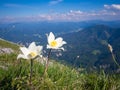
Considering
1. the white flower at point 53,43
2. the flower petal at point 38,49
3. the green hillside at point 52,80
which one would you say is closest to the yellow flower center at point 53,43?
the white flower at point 53,43

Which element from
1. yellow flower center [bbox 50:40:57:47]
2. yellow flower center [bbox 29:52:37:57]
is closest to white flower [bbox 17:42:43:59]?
yellow flower center [bbox 29:52:37:57]

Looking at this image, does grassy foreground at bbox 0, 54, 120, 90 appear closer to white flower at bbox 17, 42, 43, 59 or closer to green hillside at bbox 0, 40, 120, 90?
green hillside at bbox 0, 40, 120, 90

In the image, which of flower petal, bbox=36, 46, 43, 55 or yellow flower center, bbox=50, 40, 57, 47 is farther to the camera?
yellow flower center, bbox=50, 40, 57, 47

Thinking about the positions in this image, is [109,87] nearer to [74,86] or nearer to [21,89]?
[74,86]

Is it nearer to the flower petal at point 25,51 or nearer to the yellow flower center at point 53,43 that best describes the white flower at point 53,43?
the yellow flower center at point 53,43

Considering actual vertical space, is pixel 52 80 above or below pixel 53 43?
below

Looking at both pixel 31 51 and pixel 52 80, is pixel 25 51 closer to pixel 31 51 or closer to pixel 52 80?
pixel 31 51

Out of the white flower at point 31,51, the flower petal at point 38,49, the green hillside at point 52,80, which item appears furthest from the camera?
the green hillside at point 52,80

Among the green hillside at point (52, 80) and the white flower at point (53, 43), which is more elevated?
the white flower at point (53, 43)

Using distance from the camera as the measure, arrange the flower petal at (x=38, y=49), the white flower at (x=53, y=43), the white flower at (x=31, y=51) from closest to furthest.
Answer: the white flower at (x=31, y=51), the flower petal at (x=38, y=49), the white flower at (x=53, y=43)

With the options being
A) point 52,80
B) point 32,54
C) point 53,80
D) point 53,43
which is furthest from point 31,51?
point 53,80

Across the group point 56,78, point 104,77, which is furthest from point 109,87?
point 56,78
